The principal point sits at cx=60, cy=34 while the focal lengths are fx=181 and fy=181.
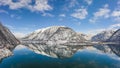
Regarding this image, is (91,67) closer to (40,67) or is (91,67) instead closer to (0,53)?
(40,67)

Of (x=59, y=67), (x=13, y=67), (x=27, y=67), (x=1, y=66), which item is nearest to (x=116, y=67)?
(x=59, y=67)

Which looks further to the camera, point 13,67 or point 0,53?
point 0,53

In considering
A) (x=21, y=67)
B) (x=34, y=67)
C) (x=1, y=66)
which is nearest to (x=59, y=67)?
(x=34, y=67)

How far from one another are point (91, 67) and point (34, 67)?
87.1 ft

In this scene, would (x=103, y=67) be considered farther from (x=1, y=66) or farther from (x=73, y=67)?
(x=1, y=66)

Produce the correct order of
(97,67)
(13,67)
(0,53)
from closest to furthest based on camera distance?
(13,67), (97,67), (0,53)

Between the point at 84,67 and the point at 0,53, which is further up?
the point at 0,53

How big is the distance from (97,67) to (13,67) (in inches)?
1527

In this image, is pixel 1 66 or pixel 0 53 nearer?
pixel 1 66

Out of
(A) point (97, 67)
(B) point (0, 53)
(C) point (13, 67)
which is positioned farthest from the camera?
(B) point (0, 53)

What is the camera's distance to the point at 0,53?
394 ft

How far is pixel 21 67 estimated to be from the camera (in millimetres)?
81375

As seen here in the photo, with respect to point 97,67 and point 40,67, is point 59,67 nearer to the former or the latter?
point 40,67

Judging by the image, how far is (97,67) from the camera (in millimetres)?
85750
